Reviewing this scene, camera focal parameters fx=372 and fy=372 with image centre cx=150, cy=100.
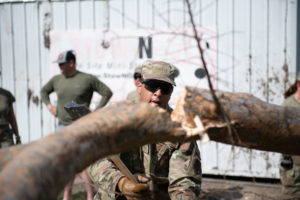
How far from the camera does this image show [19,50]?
641 centimetres

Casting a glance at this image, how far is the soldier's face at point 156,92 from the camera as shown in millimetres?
2395

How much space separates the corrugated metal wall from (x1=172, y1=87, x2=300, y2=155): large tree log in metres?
3.92

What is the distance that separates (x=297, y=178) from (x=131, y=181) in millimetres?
2889

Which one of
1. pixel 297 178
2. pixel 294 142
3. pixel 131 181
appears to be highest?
pixel 294 142

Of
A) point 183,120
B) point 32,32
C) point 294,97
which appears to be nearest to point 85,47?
point 32,32

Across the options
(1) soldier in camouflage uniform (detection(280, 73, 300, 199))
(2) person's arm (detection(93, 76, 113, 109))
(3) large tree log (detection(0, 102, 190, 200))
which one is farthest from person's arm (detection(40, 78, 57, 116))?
(3) large tree log (detection(0, 102, 190, 200))

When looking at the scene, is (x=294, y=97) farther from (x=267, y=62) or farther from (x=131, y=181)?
(x=131, y=181)

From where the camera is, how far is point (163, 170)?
95.1 inches

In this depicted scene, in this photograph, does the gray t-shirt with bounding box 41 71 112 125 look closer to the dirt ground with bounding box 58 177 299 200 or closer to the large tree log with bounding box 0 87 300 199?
the dirt ground with bounding box 58 177 299 200

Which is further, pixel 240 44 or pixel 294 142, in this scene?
pixel 240 44

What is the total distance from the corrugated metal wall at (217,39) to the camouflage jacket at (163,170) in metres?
3.24

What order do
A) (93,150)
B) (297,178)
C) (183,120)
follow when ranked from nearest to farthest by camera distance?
(93,150), (183,120), (297,178)

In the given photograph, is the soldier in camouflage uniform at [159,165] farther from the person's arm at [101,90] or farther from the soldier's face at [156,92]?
the person's arm at [101,90]

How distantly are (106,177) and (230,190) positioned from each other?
3.58 meters
